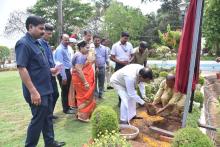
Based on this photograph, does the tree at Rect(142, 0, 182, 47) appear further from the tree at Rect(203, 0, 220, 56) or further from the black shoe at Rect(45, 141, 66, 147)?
the black shoe at Rect(45, 141, 66, 147)

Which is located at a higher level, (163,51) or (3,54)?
(163,51)

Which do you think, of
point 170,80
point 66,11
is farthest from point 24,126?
point 66,11

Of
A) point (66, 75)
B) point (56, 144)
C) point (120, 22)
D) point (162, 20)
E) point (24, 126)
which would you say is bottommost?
point (24, 126)

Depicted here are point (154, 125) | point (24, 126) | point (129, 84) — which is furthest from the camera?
point (24, 126)

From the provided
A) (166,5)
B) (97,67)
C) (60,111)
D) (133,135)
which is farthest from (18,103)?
(166,5)

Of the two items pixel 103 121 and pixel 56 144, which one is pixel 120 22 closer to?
pixel 56 144

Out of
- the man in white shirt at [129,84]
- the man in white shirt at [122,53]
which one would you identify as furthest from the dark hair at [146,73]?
the man in white shirt at [122,53]

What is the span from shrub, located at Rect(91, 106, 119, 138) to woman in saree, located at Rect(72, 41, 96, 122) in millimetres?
1730

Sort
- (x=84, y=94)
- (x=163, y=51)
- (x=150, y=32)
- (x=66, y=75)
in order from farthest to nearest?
(x=150, y=32) < (x=163, y=51) < (x=66, y=75) < (x=84, y=94)

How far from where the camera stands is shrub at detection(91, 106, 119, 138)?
4.53 m

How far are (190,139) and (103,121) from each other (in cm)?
136

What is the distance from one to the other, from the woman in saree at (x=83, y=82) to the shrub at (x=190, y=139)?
2905 millimetres

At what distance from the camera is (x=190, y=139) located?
3631 mm

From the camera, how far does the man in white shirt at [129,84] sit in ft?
17.8
